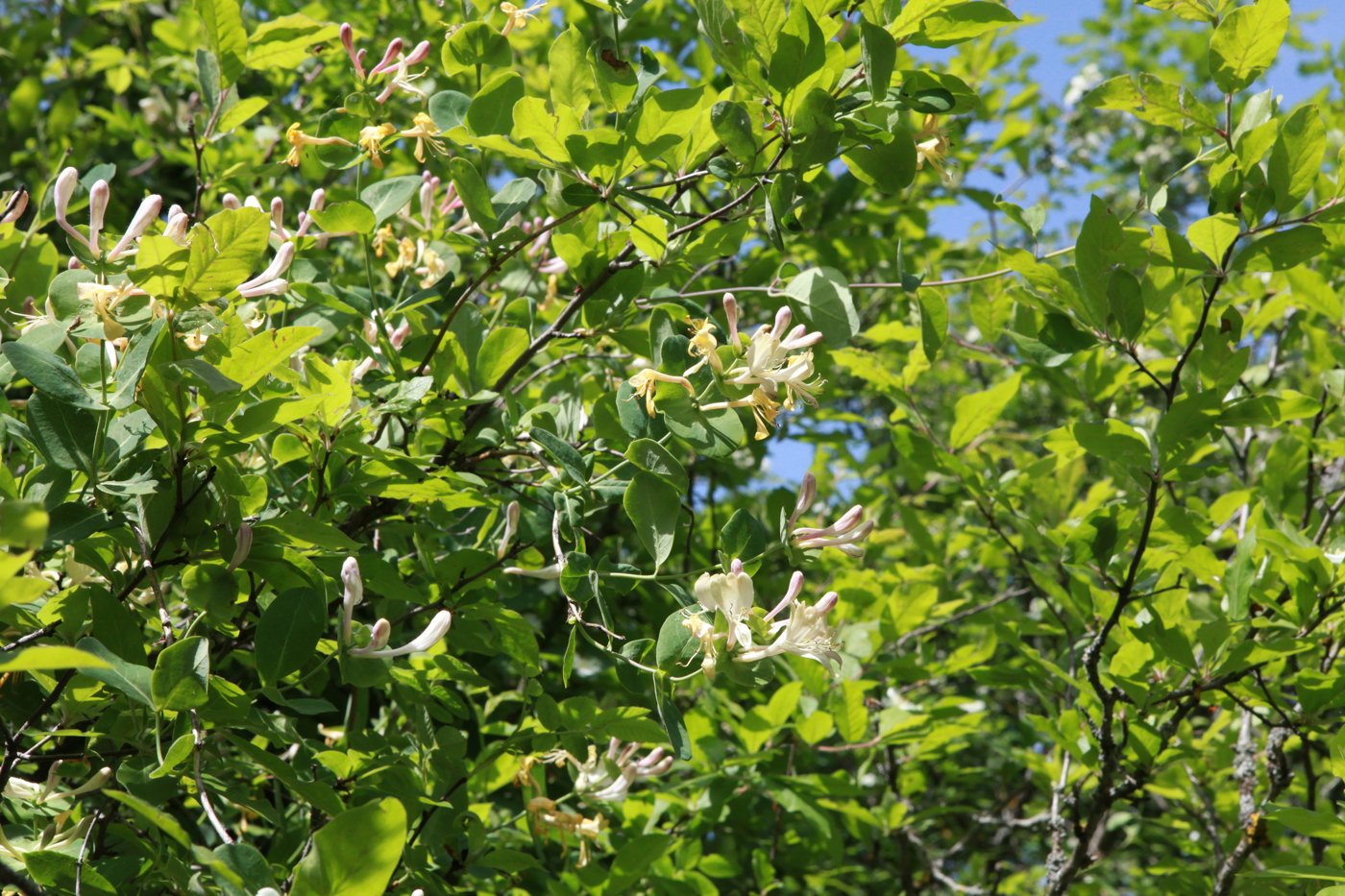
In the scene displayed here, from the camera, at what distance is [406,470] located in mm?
1276

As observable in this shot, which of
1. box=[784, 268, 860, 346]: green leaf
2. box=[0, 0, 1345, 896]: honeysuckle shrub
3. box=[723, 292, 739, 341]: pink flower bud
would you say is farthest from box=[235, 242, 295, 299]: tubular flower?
box=[784, 268, 860, 346]: green leaf

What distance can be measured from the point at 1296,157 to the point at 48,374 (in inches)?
56.7

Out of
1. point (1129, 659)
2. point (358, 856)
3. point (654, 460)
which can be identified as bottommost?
point (1129, 659)

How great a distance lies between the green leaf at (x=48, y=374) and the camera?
0.97 metres

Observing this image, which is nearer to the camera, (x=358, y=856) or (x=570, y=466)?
(x=358, y=856)

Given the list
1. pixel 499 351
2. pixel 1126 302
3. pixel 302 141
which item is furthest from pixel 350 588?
pixel 1126 302

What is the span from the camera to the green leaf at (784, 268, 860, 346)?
1.31 metres

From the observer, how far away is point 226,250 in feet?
3.34

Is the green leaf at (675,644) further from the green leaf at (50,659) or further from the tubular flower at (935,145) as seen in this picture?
the tubular flower at (935,145)

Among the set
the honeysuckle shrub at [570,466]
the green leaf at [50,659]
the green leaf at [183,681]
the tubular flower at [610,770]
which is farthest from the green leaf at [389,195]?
the green leaf at [50,659]

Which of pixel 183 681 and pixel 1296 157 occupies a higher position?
pixel 1296 157

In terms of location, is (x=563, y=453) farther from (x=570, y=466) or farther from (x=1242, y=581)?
(x=1242, y=581)

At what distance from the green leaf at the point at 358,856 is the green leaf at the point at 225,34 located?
49.2 inches

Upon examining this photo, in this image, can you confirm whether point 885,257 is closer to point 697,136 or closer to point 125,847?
point 697,136
